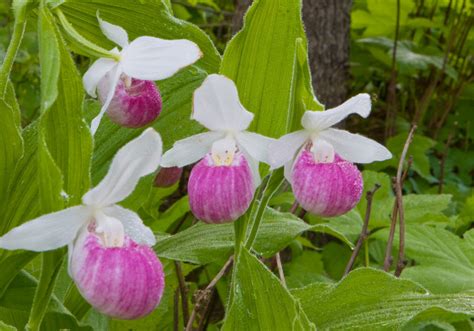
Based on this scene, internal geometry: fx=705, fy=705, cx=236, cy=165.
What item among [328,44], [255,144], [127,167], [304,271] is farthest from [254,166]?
[328,44]

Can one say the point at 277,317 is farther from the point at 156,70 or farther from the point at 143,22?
the point at 143,22

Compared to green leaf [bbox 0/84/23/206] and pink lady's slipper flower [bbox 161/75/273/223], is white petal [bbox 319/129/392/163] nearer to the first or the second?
pink lady's slipper flower [bbox 161/75/273/223]

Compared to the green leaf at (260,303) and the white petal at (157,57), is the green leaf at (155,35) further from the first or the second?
the green leaf at (260,303)

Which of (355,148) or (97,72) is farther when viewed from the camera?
(355,148)

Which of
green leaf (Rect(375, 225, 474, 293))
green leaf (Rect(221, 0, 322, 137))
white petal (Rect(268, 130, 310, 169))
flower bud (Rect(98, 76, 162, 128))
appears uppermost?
green leaf (Rect(221, 0, 322, 137))

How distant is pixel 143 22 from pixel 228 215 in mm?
359

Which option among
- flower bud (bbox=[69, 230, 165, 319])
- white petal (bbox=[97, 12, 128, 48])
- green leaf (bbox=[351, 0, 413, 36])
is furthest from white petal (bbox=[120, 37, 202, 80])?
green leaf (bbox=[351, 0, 413, 36])

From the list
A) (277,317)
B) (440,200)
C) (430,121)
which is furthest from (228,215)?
(430,121)

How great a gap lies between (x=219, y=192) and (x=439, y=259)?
0.62 m

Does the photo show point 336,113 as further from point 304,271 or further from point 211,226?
point 304,271

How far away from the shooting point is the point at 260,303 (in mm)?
799

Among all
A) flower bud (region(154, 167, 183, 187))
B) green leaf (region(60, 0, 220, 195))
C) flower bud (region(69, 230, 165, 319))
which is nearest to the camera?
flower bud (region(69, 230, 165, 319))

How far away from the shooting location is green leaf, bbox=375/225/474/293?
1.23 meters

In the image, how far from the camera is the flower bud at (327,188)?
871 millimetres
